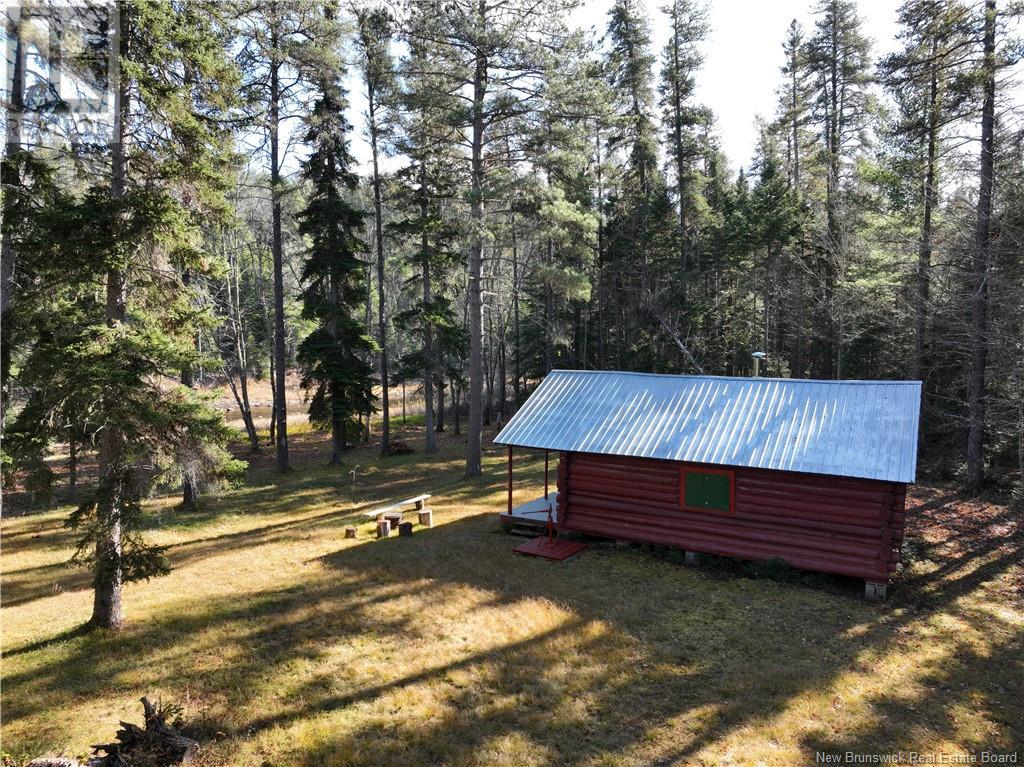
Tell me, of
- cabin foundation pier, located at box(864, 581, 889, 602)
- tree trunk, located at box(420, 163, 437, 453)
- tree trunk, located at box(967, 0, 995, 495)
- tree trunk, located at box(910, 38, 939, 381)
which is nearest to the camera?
cabin foundation pier, located at box(864, 581, 889, 602)

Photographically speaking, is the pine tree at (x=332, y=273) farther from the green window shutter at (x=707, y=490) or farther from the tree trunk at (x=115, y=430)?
the green window shutter at (x=707, y=490)

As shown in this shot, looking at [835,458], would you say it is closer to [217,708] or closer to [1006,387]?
[1006,387]

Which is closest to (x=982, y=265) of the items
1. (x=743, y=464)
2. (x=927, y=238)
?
(x=927, y=238)

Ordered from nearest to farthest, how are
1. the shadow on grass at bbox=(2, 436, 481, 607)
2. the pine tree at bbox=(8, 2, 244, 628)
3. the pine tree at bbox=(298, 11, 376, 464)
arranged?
the pine tree at bbox=(8, 2, 244, 628) < the shadow on grass at bbox=(2, 436, 481, 607) < the pine tree at bbox=(298, 11, 376, 464)

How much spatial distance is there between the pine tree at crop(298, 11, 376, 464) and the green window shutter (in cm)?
1627

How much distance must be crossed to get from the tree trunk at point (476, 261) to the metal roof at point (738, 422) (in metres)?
5.56

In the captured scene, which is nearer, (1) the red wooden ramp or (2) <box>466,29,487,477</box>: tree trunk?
(1) the red wooden ramp

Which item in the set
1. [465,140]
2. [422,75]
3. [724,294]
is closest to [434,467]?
[465,140]

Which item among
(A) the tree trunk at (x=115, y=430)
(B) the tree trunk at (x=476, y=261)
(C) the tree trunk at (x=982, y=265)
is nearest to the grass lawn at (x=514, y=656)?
(A) the tree trunk at (x=115, y=430)

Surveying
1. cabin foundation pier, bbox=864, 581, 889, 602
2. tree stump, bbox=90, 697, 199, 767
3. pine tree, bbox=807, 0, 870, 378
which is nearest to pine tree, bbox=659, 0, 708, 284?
pine tree, bbox=807, 0, 870, 378

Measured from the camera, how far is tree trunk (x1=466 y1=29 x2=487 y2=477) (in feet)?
63.9

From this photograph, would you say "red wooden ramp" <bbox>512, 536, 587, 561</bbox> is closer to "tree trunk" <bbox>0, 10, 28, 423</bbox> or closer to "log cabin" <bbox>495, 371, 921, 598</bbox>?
"log cabin" <bbox>495, 371, 921, 598</bbox>

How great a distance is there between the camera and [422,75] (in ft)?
64.3

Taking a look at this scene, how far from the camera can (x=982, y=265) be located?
1742 cm
